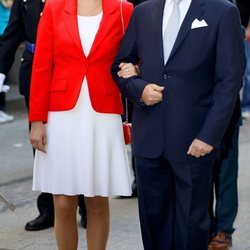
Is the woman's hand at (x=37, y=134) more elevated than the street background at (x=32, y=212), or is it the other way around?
the woman's hand at (x=37, y=134)

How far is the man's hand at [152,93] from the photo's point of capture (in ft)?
12.7

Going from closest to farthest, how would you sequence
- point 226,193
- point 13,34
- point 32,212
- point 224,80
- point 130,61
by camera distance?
point 224,80 < point 130,61 < point 226,193 < point 13,34 < point 32,212

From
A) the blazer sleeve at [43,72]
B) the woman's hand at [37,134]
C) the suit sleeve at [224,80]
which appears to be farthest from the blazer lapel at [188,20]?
the woman's hand at [37,134]

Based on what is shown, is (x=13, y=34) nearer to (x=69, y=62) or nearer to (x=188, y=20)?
(x=69, y=62)

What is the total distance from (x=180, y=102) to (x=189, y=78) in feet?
0.41

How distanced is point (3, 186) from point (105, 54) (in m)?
3.01

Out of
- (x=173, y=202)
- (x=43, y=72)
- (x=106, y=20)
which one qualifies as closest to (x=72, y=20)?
(x=106, y=20)

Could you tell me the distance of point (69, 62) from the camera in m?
4.27

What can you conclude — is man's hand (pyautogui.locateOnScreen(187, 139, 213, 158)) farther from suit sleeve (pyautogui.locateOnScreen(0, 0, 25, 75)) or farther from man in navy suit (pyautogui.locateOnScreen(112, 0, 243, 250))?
suit sleeve (pyautogui.locateOnScreen(0, 0, 25, 75))

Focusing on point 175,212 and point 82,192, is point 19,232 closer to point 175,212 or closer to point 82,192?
point 82,192

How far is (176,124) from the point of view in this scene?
3.92 meters

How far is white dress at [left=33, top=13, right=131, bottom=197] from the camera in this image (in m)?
4.29

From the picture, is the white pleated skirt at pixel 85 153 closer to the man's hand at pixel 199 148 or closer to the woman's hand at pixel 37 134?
the woman's hand at pixel 37 134

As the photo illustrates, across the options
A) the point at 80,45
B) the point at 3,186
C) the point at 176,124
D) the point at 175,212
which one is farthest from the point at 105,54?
the point at 3,186
